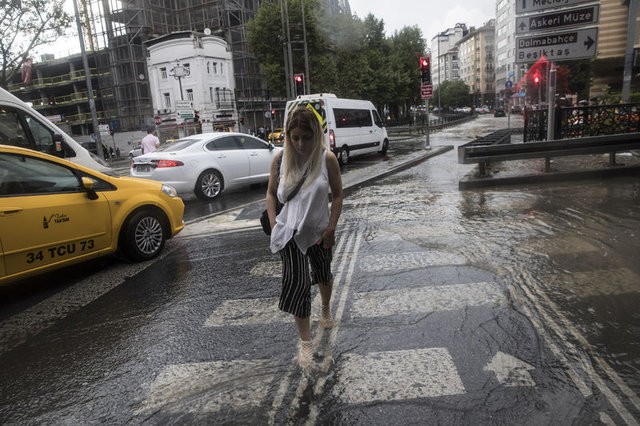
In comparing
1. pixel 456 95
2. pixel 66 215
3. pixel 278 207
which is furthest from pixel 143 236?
pixel 456 95

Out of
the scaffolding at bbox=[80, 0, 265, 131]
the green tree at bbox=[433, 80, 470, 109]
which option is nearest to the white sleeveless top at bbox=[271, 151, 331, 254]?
the scaffolding at bbox=[80, 0, 265, 131]

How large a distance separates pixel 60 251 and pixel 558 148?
9381 mm

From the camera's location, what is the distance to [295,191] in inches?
121

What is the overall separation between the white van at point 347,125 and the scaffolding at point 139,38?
120ft

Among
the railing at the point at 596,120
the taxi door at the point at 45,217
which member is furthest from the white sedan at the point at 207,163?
the railing at the point at 596,120

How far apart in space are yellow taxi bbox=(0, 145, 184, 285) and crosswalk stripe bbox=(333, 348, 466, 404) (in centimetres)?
365

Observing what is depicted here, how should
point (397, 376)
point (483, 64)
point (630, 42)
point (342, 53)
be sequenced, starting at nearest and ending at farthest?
point (397, 376), point (630, 42), point (342, 53), point (483, 64)

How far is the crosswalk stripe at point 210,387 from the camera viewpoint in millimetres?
2822

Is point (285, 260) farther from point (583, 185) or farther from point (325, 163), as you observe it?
point (583, 185)

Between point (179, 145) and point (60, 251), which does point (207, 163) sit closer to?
point (179, 145)

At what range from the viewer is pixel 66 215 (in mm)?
→ 5199

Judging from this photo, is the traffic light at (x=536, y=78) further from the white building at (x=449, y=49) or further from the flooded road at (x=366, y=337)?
the white building at (x=449, y=49)

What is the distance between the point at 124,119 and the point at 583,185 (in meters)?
51.1

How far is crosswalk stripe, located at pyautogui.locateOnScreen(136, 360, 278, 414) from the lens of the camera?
2822 mm
